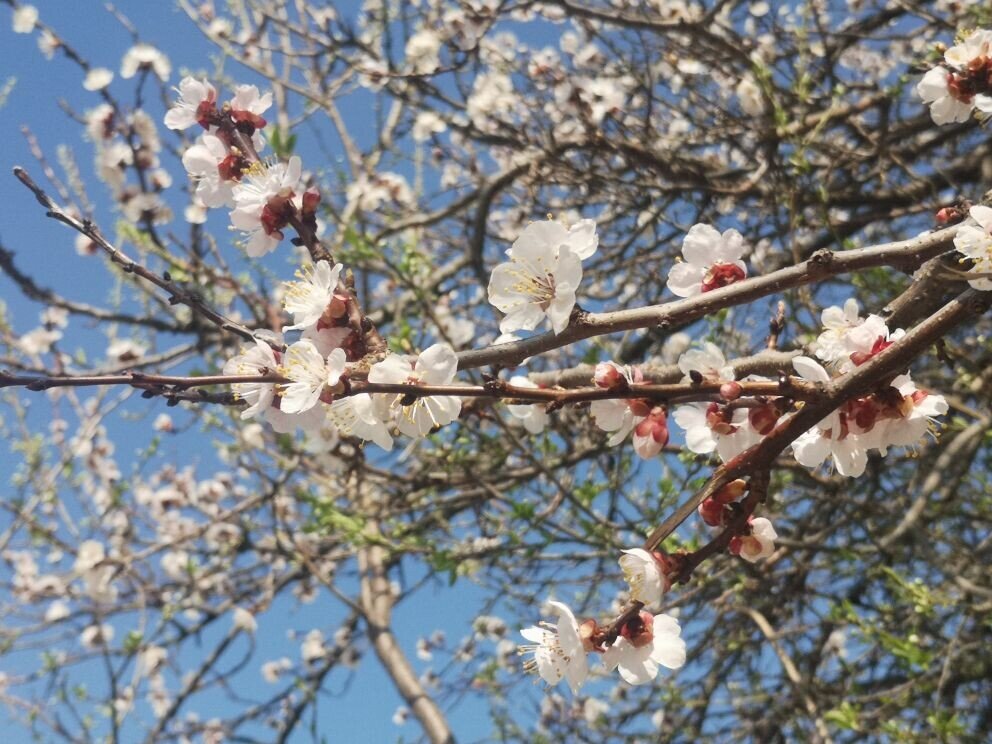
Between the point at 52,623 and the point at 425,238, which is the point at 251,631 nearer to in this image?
the point at 52,623

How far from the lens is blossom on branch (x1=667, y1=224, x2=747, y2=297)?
4.03 ft

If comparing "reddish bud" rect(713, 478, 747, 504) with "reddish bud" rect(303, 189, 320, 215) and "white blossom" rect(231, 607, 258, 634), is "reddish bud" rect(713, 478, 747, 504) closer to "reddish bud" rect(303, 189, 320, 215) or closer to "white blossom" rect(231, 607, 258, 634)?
"reddish bud" rect(303, 189, 320, 215)

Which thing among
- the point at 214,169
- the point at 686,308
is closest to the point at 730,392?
the point at 686,308

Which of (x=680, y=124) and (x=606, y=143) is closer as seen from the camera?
(x=606, y=143)

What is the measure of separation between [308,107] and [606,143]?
7.33 ft

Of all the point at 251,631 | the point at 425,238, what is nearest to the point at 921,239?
the point at 251,631

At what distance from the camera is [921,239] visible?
1.06 meters

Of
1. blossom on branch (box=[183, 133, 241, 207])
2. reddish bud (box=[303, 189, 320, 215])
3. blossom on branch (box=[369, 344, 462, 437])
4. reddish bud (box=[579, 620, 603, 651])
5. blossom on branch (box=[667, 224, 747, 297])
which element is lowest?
reddish bud (box=[579, 620, 603, 651])

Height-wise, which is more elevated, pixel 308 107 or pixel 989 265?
pixel 308 107

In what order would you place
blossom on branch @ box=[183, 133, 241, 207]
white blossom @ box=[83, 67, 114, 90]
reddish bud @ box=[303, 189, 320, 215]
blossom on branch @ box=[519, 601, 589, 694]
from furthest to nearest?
white blossom @ box=[83, 67, 114, 90] → blossom on branch @ box=[183, 133, 241, 207] → reddish bud @ box=[303, 189, 320, 215] → blossom on branch @ box=[519, 601, 589, 694]

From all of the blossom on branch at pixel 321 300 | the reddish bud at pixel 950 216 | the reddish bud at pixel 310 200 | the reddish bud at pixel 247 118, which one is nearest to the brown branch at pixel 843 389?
the reddish bud at pixel 950 216

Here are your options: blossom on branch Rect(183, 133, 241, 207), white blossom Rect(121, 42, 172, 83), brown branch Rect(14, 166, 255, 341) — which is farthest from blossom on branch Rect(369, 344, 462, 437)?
white blossom Rect(121, 42, 172, 83)

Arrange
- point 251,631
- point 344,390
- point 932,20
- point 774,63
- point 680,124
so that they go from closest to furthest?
point 344,390 < point 932,20 < point 774,63 < point 251,631 < point 680,124

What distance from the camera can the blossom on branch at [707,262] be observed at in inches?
48.4
